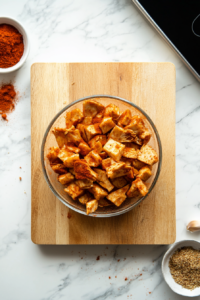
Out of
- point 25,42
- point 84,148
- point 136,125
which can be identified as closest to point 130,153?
point 136,125

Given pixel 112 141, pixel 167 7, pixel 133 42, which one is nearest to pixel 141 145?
pixel 112 141

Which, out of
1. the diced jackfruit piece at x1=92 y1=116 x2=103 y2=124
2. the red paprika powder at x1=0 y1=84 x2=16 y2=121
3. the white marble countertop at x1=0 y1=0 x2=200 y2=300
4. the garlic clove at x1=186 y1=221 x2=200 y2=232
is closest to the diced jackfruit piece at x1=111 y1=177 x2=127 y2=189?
the diced jackfruit piece at x1=92 y1=116 x2=103 y2=124

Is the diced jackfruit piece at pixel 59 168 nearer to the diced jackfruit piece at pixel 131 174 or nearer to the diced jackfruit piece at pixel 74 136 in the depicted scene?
the diced jackfruit piece at pixel 74 136

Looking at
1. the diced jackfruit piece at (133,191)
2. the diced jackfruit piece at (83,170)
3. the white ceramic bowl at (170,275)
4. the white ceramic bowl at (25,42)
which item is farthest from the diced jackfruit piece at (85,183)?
the white ceramic bowl at (25,42)

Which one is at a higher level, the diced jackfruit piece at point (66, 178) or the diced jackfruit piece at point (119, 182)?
the diced jackfruit piece at point (66, 178)

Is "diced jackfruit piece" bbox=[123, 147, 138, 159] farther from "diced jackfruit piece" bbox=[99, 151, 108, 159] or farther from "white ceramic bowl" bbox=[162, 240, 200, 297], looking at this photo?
"white ceramic bowl" bbox=[162, 240, 200, 297]

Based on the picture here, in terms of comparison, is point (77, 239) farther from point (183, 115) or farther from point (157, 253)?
point (183, 115)

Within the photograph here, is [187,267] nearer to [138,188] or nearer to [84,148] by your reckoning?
[138,188]
